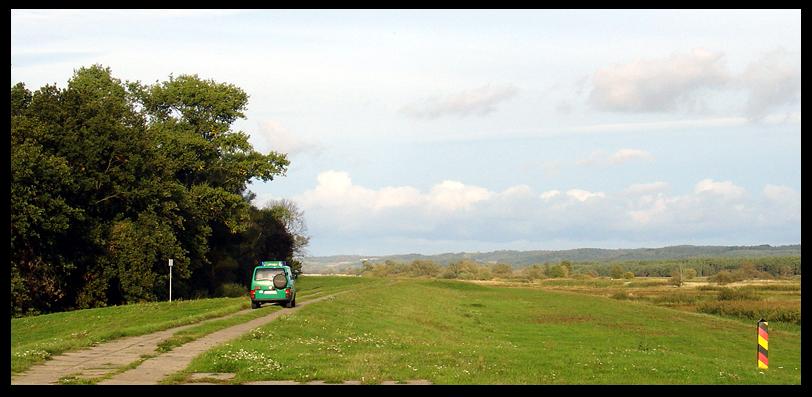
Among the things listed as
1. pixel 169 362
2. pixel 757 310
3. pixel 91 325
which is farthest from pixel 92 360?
pixel 757 310

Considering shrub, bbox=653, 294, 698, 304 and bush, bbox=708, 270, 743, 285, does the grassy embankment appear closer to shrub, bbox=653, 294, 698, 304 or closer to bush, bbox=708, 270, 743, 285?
shrub, bbox=653, 294, 698, 304

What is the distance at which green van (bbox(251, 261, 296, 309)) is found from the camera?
41125 mm

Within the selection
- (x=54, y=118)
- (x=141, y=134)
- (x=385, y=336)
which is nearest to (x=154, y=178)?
(x=141, y=134)

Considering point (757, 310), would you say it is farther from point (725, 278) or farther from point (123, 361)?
point (725, 278)

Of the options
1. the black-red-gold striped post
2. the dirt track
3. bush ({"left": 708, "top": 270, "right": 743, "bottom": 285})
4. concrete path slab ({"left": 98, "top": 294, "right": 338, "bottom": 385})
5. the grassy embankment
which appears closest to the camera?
concrete path slab ({"left": 98, "top": 294, "right": 338, "bottom": 385})

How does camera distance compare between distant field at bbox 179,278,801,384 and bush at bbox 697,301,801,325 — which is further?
bush at bbox 697,301,801,325

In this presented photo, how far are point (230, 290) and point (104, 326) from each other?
4393cm

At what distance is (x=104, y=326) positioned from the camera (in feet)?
100.0

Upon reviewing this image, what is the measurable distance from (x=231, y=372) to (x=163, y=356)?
3470 millimetres

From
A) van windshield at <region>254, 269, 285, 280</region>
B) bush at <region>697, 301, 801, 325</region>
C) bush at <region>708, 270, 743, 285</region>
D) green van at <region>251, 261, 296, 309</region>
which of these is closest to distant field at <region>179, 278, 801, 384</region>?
green van at <region>251, 261, 296, 309</region>

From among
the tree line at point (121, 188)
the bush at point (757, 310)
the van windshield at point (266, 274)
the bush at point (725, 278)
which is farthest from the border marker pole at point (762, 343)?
the bush at point (725, 278)

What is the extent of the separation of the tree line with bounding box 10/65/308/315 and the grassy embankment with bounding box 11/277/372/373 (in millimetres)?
8635

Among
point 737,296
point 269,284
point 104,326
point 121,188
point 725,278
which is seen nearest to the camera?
point 104,326
